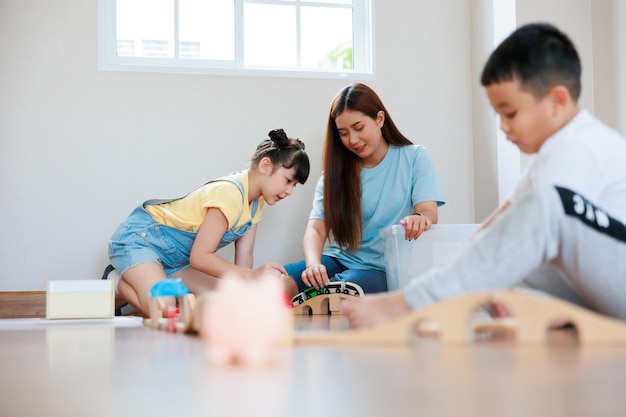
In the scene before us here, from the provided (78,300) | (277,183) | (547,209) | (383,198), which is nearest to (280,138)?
(277,183)

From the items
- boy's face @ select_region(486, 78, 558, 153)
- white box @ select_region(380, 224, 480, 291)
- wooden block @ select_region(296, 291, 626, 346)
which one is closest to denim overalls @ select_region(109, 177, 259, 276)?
white box @ select_region(380, 224, 480, 291)

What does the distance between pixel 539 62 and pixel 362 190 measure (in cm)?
140

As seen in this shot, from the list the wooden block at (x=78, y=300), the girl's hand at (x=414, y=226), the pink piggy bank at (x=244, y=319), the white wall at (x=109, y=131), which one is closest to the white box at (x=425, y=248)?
the girl's hand at (x=414, y=226)

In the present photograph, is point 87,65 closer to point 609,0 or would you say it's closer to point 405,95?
point 405,95

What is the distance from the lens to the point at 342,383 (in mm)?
563

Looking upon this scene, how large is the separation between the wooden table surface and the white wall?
2.13m

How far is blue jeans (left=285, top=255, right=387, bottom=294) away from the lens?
2.53 m

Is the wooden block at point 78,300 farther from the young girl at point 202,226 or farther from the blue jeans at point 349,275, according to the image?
the blue jeans at point 349,275

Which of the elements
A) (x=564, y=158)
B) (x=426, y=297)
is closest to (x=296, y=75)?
(x=564, y=158)

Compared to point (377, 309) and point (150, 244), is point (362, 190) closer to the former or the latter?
point (150, 244)

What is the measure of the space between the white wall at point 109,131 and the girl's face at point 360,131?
507 mm

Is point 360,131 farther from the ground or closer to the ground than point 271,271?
farther from the ground

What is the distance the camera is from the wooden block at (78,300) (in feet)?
7.00

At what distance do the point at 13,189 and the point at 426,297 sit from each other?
2320 mm
